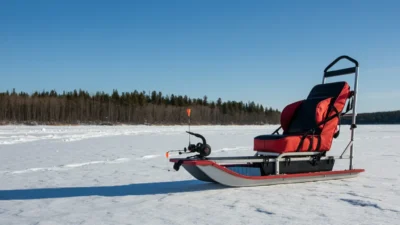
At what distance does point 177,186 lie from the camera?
225 inches

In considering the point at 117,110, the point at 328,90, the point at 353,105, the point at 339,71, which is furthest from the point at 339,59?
the point at 117,110

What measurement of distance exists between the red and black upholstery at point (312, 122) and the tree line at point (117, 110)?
5469 centimetres

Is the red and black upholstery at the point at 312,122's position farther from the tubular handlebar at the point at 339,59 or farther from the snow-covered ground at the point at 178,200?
the snow-covered ground at the point at 178,200

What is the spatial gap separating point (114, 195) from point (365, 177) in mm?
4082

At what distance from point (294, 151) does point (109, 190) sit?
270 centimetres

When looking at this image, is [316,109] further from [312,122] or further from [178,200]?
[178,200]

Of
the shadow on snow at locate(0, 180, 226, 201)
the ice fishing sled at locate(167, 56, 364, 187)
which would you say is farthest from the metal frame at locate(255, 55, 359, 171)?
the shadow on snow at locate(0, 180, 226, 201)

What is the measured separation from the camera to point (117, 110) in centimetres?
7406

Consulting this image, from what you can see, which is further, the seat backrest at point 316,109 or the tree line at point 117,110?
the tree line at point 117,110

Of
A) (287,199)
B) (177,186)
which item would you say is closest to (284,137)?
(287,199)

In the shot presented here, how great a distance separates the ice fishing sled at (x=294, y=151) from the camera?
17.1 ft

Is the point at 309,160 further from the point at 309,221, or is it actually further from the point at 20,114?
the point at 20,114

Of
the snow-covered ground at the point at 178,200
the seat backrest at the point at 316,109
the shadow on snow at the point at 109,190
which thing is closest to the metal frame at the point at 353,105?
the seat backrest at the point at 316,109

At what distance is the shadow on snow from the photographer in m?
5.03
